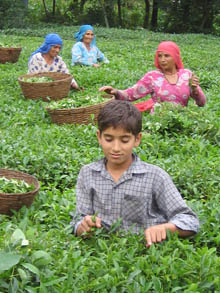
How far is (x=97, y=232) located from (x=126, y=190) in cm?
29

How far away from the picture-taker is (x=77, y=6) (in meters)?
26.4

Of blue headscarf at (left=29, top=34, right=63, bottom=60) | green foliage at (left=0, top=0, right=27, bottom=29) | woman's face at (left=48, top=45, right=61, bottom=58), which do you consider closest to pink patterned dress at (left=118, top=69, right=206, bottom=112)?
blue headscarf at (left=29, top=34, right=63, bottom=60)

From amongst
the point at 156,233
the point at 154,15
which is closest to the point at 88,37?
the point at 156,233

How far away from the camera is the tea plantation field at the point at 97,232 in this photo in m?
2.52

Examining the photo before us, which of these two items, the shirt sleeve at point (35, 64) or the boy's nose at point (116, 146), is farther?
the shirt sleeve at point (35, 64)

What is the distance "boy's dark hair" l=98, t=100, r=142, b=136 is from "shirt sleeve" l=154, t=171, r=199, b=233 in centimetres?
33

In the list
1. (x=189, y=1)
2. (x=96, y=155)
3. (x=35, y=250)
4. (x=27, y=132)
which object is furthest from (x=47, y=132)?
(x=189, y=1)

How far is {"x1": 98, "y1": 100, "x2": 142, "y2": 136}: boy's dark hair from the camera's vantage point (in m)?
2.89

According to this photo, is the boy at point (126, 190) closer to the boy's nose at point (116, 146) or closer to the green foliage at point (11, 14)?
Result: the boy's nose at point (116, 146)

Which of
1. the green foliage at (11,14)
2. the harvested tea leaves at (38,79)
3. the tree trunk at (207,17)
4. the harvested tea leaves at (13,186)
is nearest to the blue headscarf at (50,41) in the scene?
the harvested tea leaves at (38,79)

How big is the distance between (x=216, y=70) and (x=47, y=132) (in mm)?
5892

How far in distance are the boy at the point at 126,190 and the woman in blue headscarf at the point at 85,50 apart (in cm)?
712

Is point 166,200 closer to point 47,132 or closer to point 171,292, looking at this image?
point 171,292

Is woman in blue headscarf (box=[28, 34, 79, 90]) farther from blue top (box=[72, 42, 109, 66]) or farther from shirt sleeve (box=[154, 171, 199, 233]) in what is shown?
shirt sleeve (box=[154, 171, 199, 233])
